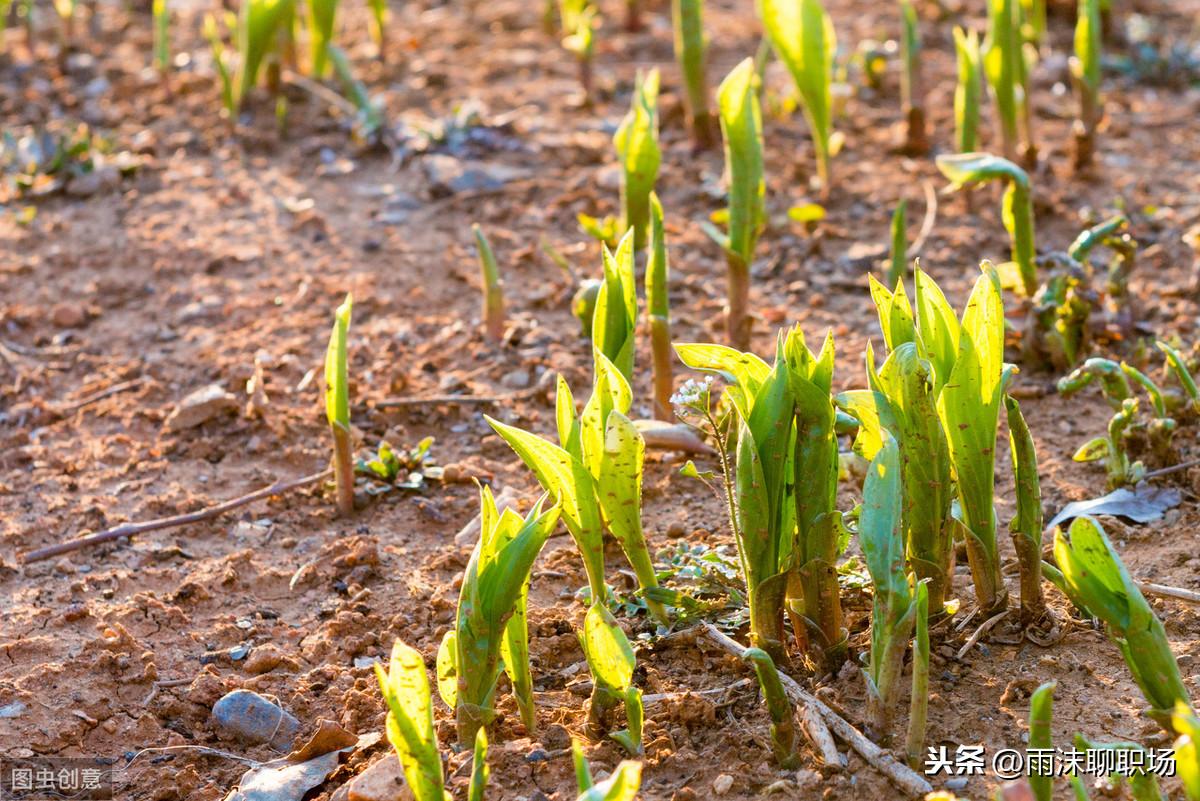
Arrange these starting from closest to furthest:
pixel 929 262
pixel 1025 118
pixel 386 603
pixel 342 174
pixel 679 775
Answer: pixel 679 775 < pixel 386 603 < pixel 929 262 < pixel 1025 118 < pixel 342 174

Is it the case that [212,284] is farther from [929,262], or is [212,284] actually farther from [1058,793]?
[1058,793]

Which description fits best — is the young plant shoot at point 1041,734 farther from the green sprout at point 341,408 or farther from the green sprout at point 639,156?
the green sprout at point 639,156

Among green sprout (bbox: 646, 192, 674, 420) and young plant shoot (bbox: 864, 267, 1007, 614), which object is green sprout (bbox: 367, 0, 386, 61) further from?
young plant shoot (bbox: 864, 267, 1007, 614)

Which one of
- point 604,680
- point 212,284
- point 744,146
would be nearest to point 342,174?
point 212,284

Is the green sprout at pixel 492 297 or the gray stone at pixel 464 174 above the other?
the gray stone at pixel 464 174

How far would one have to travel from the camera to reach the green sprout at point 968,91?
3779 mm

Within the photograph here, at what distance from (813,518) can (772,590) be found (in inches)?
5.2

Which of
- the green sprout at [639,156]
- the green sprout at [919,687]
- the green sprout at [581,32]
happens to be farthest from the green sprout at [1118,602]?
the green sprout at [581,32]

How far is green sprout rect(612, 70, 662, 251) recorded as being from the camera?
10.6ft

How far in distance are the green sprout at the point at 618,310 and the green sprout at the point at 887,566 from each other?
28.7 inches

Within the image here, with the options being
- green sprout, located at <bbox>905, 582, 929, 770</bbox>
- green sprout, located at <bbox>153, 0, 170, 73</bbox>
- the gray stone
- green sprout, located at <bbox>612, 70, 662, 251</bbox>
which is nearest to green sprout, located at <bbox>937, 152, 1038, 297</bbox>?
green sprout, located at <bbox>612, 70, 662, 251</bbox>

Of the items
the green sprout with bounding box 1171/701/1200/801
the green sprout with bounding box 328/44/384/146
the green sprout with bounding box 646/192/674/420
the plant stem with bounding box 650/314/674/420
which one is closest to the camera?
the green sprout with bounding box 1171/701/1200/801

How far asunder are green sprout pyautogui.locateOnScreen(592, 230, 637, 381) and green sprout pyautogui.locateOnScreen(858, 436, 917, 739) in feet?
2.39

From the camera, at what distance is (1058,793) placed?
188 centimetres
